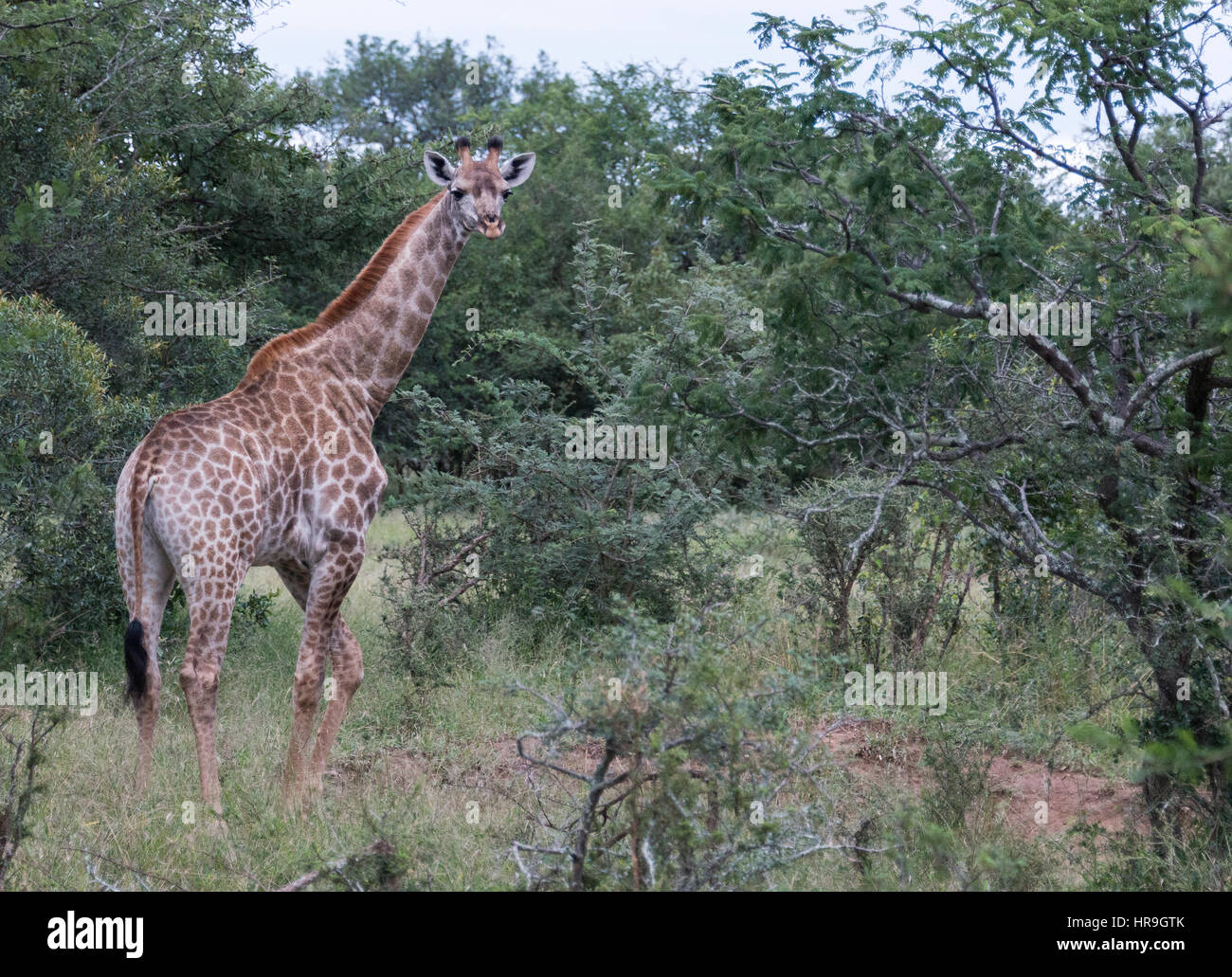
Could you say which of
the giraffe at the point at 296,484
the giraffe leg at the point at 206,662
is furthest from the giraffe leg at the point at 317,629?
the giraffe leg at the point at 206,662

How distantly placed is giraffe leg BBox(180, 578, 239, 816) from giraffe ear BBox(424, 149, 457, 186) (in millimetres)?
2582

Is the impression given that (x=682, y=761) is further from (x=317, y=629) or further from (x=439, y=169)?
(x=439, y=169)

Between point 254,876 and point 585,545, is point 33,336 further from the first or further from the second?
point 585,545

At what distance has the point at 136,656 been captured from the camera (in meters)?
5.95

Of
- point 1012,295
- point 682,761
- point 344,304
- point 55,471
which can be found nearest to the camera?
point 682,761

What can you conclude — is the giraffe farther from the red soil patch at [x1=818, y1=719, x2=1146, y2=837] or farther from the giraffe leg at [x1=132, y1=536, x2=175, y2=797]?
the red soil patch at [x1=818, y1=719, x2=1146, y2=837]

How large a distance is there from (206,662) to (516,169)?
3261mm

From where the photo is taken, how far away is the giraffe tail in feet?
19.2

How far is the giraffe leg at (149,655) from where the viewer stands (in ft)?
19.8

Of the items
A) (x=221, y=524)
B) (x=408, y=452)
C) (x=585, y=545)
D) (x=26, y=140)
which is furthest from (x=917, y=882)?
(x=408, y=452)

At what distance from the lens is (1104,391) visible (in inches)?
254

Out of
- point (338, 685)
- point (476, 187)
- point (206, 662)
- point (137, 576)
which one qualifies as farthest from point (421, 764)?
point (476, 187)

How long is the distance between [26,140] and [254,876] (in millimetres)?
6253

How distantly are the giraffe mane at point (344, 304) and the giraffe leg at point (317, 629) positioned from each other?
112 centimetres
